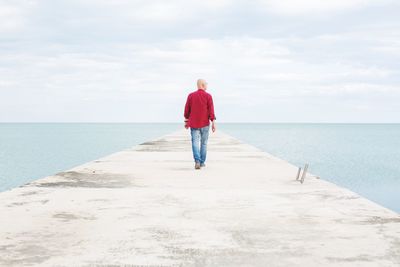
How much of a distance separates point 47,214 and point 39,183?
249 cm

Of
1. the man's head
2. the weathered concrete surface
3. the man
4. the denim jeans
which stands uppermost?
the man's head

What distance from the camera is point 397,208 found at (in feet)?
74.1

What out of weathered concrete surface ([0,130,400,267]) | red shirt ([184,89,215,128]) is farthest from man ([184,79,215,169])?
weathered concrete surface ([0,130,400,267])

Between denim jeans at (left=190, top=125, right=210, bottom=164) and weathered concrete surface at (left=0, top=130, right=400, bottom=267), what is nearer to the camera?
weathered concrete surface at (left=0, top=130, right=400, bottom=267)

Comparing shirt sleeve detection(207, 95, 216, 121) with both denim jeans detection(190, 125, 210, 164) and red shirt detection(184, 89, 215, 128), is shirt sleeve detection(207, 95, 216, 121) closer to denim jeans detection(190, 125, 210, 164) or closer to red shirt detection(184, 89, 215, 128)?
red shirt detection(184, 89, 215, 128)

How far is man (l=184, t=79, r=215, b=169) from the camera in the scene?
10.4 m

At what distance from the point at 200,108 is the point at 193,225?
5937 millimetres

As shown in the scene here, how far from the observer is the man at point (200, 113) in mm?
10422

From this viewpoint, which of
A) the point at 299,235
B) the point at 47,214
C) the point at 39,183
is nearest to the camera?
the point at 299,235

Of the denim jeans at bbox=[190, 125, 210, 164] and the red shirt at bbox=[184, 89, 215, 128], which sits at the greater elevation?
the red shirt at bbox=[184, 89, 215, 128]

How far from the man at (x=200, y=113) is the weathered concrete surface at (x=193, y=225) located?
273cm

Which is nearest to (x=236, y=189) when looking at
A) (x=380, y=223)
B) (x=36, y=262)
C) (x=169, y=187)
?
(x=169, y=187)

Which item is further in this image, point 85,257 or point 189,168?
point 189,168

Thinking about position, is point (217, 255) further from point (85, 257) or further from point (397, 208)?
point (397, 208)
